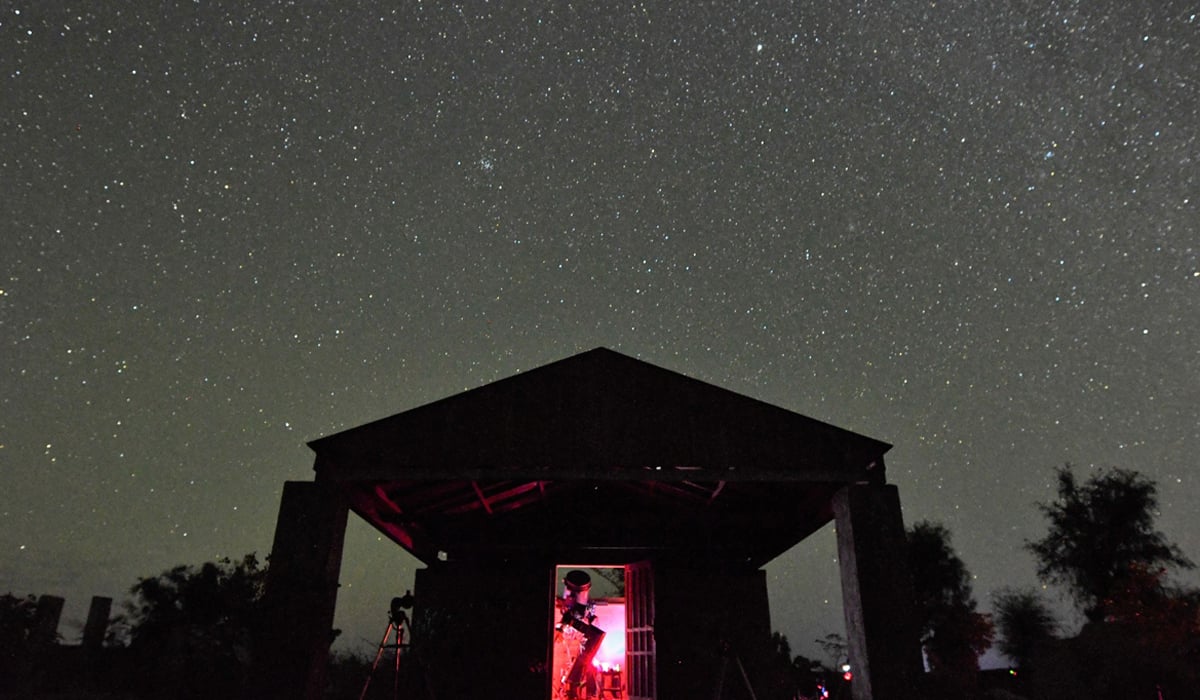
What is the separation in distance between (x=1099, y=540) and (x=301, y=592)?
31.6m

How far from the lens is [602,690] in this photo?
16.0m

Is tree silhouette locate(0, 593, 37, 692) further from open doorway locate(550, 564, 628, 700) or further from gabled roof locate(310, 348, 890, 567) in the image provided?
open doorway locate(550, 564, 628, 700)

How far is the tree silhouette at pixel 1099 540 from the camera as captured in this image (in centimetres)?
2864

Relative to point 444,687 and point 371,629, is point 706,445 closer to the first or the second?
point 444,687

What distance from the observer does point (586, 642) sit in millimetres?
16375

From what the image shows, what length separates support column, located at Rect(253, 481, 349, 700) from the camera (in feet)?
26.5

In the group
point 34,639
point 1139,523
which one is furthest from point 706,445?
point 1139,523

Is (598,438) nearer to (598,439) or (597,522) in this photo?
(598,439)

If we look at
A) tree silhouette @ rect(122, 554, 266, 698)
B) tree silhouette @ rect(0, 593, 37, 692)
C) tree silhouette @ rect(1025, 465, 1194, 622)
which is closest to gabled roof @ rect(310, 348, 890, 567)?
tree silhouette @ rect(122, 554, 266, 698)

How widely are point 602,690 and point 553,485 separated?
539 cm

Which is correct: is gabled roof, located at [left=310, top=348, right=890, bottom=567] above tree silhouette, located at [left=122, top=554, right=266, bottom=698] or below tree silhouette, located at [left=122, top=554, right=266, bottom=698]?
above

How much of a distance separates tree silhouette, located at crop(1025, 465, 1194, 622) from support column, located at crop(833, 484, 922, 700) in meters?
24.9

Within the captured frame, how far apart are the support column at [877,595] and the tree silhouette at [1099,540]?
81.7ft

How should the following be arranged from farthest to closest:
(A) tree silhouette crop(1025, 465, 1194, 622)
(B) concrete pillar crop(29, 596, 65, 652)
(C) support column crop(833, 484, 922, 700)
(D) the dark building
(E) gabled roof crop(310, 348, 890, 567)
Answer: (A) tree silhouette crop(1025, 465, 1194, 622) → (B) concrete pillar crop(29, 596, 65, 652) → (E) gabled roof crop(310, 348, 890, 567) → (D) the dark building → (C) support column crop(833, 484, 922, 700)
